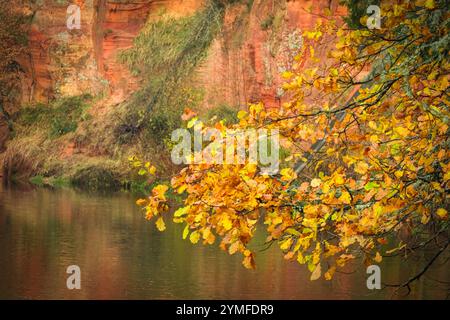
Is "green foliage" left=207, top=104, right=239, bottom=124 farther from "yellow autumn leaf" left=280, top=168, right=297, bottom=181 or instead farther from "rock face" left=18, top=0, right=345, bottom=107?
"yellow autumn leaf" left=280, top=168, right=297, bottom=181

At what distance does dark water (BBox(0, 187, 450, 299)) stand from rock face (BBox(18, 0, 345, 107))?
339 inches

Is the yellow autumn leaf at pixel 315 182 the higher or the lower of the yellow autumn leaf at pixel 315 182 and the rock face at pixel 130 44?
the lower

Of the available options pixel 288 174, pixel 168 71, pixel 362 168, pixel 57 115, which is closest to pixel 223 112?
pixel 168 71

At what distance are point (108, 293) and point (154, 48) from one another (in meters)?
17.9

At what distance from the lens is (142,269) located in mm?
11492

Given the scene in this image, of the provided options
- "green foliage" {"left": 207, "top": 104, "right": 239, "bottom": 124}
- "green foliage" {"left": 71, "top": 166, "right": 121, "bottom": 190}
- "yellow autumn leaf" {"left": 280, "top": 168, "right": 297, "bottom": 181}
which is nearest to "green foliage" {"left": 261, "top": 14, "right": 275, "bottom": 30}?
"green foliage" {"left": 207, "top": 104, "right": 239, "bottom": 124}


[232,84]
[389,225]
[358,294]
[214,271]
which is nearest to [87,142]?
[232,84]

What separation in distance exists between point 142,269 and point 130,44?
1801 cm

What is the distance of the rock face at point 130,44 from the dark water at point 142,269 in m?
8.62

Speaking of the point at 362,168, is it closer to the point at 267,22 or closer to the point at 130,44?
the point at 267,22

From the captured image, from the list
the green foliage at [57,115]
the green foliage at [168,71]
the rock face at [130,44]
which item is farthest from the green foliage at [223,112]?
the green foliage at [57,115]

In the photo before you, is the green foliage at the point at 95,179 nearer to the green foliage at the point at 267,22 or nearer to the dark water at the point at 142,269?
the green foliage at the point at 267,22

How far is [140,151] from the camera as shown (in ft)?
79.3

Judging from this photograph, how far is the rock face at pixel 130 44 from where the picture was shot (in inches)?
944
